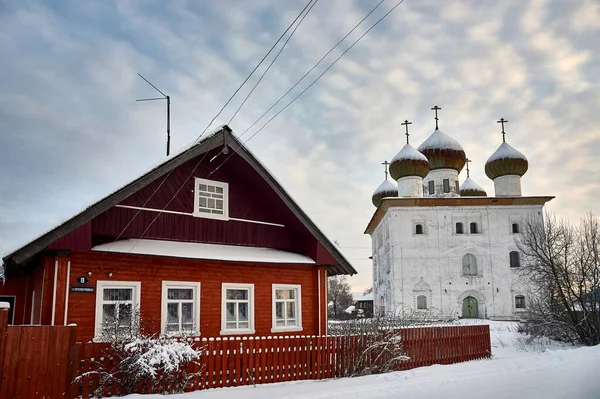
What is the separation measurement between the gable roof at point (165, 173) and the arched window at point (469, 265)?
3125cm

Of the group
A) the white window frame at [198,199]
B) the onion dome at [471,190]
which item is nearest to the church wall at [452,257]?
the onion dome at [471,190]

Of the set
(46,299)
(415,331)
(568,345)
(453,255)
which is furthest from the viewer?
(453,255)

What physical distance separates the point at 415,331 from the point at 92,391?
846 centimetres

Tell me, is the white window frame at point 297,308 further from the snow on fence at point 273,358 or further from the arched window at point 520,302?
the arched window at point 520,302

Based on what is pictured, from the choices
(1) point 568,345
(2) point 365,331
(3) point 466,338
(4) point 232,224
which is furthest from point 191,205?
(1) point 568,345

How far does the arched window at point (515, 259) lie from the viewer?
1791 inches

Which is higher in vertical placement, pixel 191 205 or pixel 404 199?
pixel 404 199

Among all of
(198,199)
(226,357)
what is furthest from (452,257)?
(226,357)

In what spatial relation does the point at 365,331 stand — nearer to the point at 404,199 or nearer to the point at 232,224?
the point at 232,224

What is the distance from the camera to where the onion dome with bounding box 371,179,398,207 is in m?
58.6

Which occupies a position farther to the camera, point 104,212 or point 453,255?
point 453,255

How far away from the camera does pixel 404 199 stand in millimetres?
46000

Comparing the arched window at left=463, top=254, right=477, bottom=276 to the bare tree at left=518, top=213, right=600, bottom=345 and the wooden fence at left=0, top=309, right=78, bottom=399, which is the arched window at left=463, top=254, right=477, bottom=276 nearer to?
the bare tree at left=518, top=213, right=600, bottom=345

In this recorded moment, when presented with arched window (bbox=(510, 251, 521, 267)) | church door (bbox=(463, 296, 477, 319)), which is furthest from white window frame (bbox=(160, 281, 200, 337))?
arched window (bbox=(510, 251, 521, 267))
